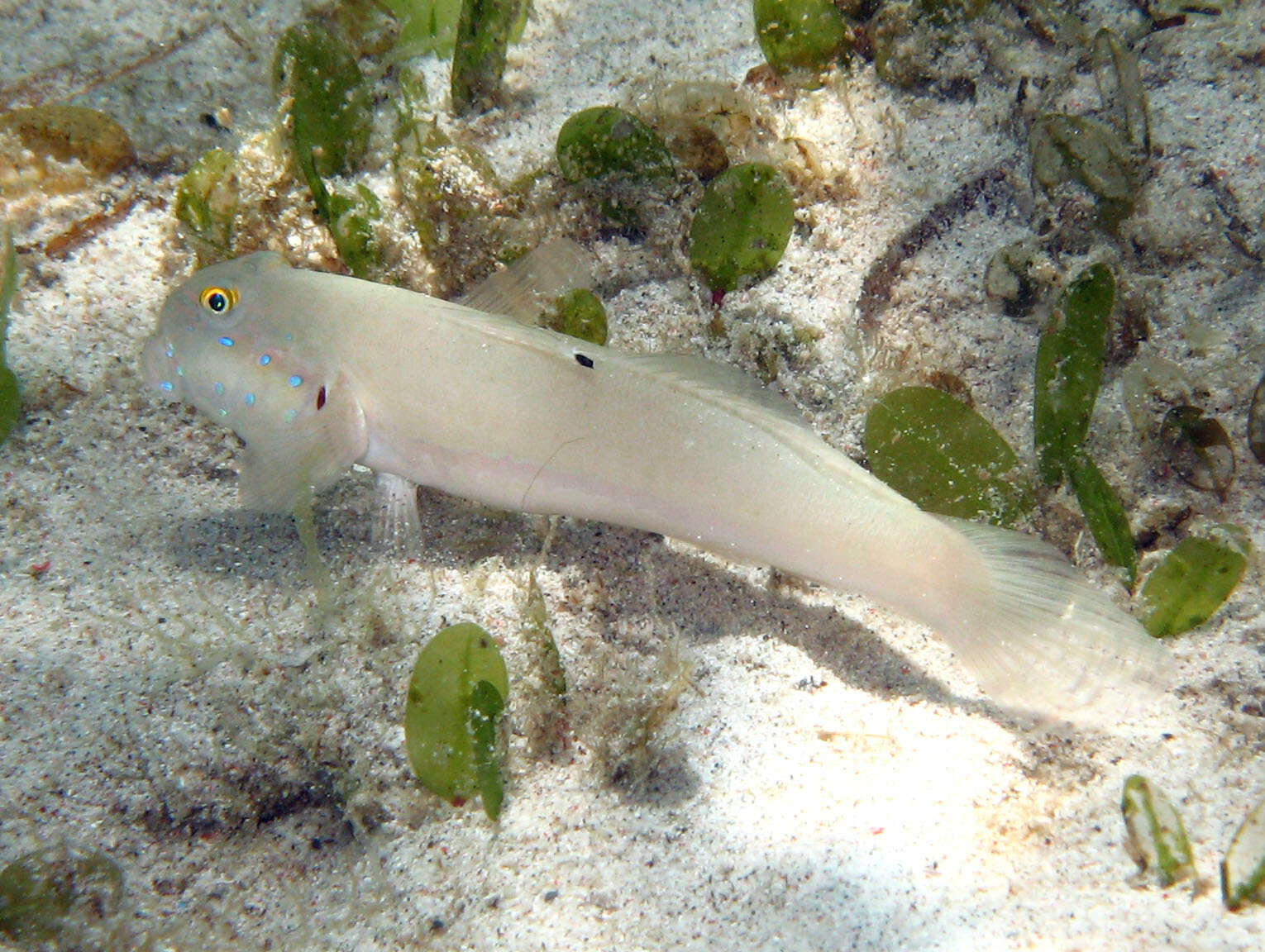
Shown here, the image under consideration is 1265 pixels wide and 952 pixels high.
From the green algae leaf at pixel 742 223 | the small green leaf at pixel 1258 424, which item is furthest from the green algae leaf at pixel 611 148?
the small green leaf at pixel 1258 424

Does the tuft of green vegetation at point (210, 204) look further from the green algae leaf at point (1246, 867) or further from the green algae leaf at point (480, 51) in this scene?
the green algae leaf at point (1246, 867)

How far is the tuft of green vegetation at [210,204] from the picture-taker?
10.8 ft

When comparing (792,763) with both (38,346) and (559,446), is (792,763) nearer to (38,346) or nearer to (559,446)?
(559,446)

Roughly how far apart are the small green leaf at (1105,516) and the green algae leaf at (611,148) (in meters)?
2.14

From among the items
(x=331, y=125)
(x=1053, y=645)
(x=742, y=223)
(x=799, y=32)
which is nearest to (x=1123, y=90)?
(x=799, y=32)

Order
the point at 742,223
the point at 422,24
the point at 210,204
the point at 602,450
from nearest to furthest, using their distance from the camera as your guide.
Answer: the point at 602,450
the point at 742,223
the point at 210,204
the point at 422,24

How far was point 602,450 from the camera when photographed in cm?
252

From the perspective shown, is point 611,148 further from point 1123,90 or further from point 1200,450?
point 1200,450

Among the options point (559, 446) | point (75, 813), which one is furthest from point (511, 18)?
point (75, 813)

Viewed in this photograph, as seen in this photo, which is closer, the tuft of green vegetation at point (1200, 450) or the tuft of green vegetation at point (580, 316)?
the tuft of green vegetation at point (1200, 450)

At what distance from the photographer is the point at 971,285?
3229 mm

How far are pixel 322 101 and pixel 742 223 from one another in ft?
6.79

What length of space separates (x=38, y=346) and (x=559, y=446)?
8.16 feet

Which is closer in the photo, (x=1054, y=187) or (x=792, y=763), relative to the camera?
(x=792, y=763)
